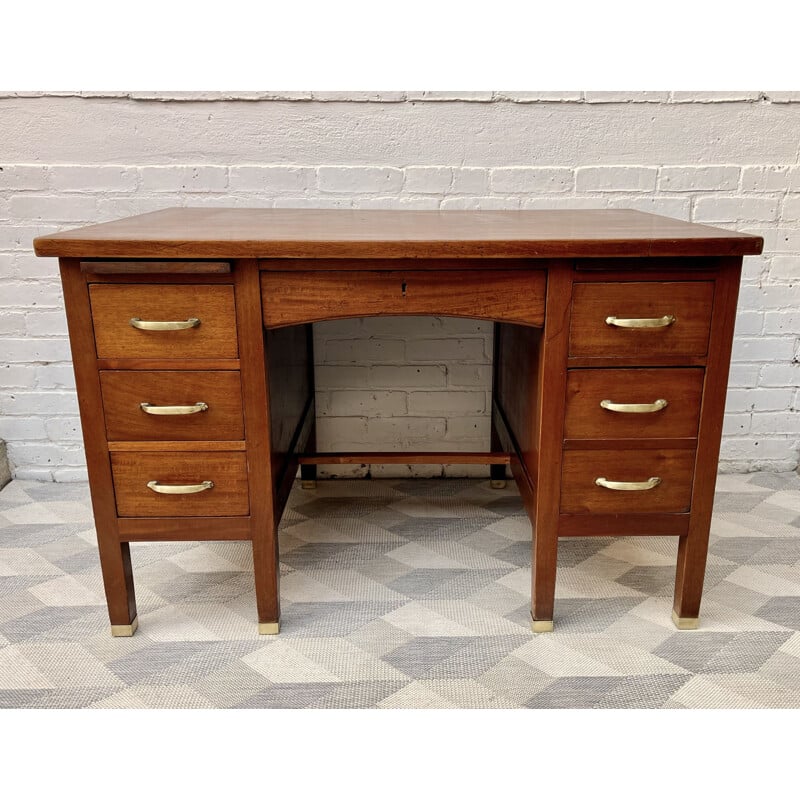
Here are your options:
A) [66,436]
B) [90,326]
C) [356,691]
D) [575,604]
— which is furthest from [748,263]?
[66,436]

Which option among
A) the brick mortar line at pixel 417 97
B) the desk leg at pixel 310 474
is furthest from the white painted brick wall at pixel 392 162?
the desk leg at pixel 310 474

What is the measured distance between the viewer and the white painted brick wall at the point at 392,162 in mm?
2250

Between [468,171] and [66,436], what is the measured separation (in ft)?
5.65

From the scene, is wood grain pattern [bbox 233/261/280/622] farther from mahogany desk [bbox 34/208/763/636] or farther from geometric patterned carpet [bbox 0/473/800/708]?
geometric patterned carpet [bbox 0/473/800/708]

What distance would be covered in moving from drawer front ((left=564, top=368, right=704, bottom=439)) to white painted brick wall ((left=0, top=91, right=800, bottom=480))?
980 millimetres

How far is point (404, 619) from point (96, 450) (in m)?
0.83

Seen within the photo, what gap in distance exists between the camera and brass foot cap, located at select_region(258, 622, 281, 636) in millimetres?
1671

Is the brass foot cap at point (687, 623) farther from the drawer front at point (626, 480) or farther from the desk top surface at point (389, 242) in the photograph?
the desk top surface at point (389, 242)

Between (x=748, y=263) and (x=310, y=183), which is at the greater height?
(x=310, y=183)

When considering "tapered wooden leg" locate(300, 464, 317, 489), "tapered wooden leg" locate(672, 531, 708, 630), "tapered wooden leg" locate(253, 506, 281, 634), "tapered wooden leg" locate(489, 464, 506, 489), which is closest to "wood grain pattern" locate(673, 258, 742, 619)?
"tapered wooden leg" locate(672, 531, 708, 630)

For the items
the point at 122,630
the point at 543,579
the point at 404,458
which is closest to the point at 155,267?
the point at 122,630

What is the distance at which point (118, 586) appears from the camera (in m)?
1.63

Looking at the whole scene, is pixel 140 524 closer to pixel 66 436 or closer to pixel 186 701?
pixel 186 701

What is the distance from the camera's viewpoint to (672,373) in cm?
151
